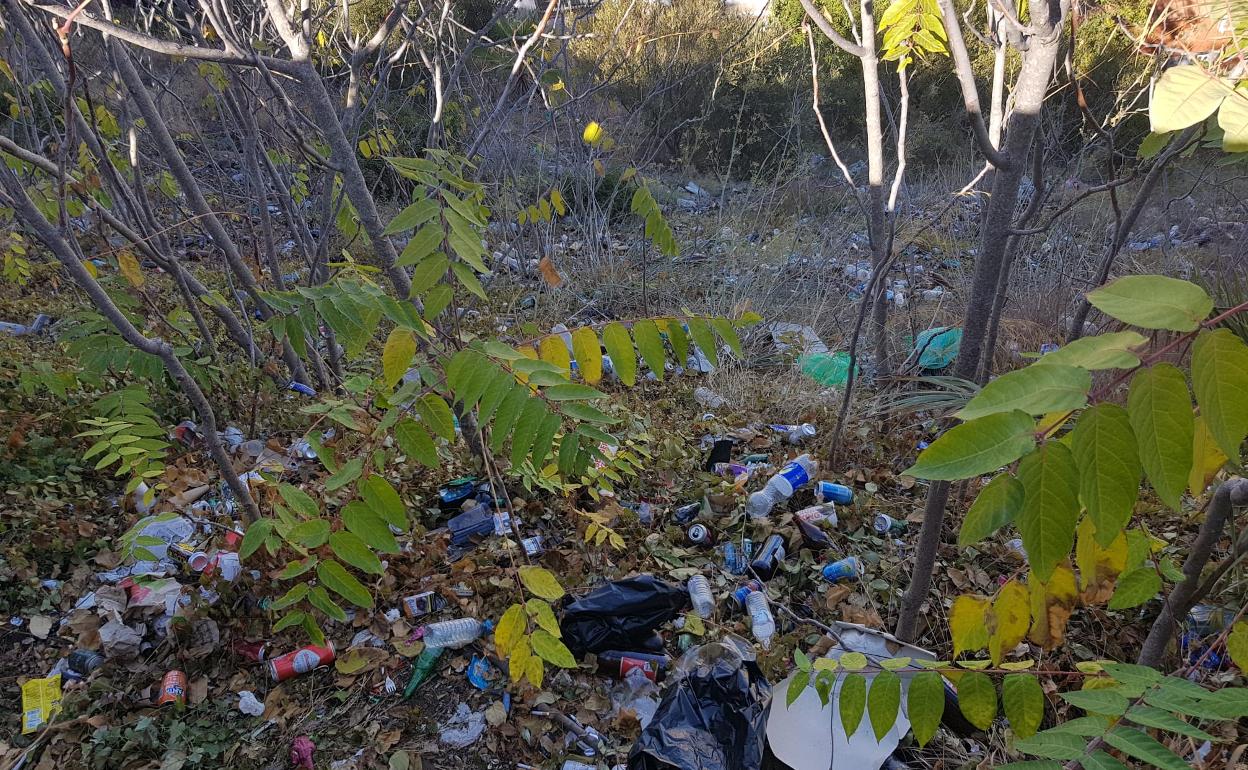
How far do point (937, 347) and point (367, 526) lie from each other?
12.4 feet

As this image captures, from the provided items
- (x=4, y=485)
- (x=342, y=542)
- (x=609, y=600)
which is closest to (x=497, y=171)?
(x=4, y=485)

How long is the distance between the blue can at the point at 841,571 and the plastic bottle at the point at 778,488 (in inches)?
15.6

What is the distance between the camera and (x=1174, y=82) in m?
0.72

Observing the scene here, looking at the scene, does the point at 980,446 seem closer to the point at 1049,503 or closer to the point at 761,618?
the point at 1049,503

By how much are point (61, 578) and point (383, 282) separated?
11.8ft

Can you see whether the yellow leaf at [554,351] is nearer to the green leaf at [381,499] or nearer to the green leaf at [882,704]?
the green leaf at [381,499]

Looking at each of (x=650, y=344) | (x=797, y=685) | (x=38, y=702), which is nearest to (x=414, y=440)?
(x=650, y=344)

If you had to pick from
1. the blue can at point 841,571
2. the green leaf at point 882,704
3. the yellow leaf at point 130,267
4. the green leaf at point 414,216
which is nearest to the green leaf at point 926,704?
the green leaf at point 882,704

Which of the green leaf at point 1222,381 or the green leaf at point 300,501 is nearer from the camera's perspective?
the green leaf at point 1222,381

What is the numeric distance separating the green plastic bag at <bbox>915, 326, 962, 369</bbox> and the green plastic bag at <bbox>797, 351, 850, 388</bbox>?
1.52 ft

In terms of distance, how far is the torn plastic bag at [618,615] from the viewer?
6.79 feet

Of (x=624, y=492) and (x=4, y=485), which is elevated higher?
(x=4, y=485)

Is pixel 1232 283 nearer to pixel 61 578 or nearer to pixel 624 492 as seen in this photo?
pixel 624 492

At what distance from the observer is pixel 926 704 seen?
3.24ft
